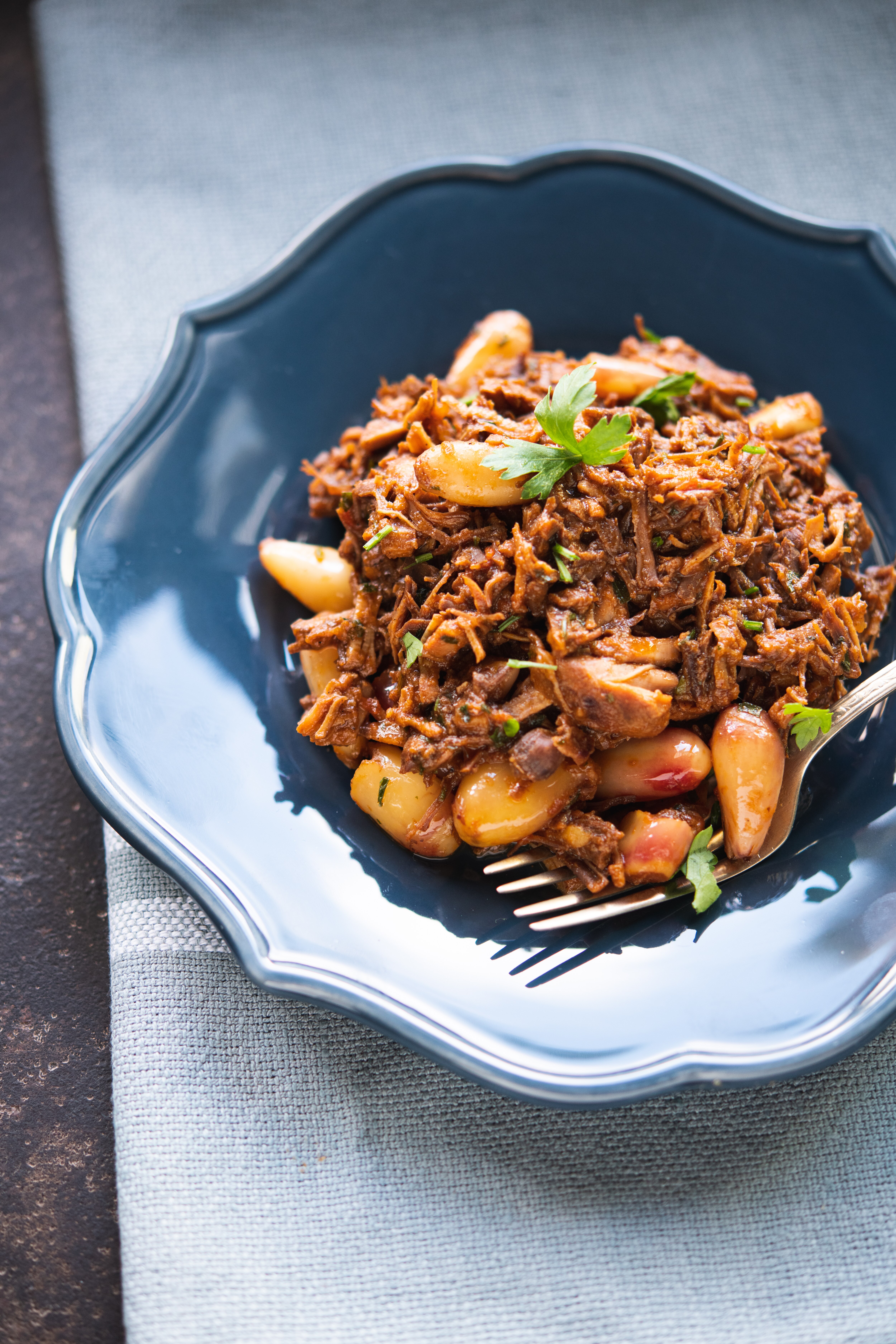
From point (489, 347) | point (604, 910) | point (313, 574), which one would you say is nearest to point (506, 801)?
point (604, 910)

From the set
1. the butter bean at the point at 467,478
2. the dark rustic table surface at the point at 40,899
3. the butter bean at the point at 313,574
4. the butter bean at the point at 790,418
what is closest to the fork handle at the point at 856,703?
the butter bean at the point at 790,418

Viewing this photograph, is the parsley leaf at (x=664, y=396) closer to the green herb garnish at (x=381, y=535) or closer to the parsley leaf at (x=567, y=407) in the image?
the parsley leaf at (x=567, y=407)

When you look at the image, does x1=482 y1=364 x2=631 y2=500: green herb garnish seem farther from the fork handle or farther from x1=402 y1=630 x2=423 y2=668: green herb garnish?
the fork handle

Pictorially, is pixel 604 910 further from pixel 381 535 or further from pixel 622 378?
pixel 622 378

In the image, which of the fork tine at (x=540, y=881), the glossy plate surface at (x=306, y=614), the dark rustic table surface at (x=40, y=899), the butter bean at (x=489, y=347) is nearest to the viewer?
the glossy plate surface at (x=306, y=614)

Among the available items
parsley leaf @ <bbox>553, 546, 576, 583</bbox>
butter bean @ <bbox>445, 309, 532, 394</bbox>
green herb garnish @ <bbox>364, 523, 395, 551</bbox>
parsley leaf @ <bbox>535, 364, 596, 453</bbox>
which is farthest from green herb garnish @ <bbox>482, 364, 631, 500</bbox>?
butter bean @ <bbox>445, 309, 532, 394</bbox>

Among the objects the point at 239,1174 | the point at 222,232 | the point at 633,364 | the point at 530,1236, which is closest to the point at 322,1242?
the point at 239,1174
